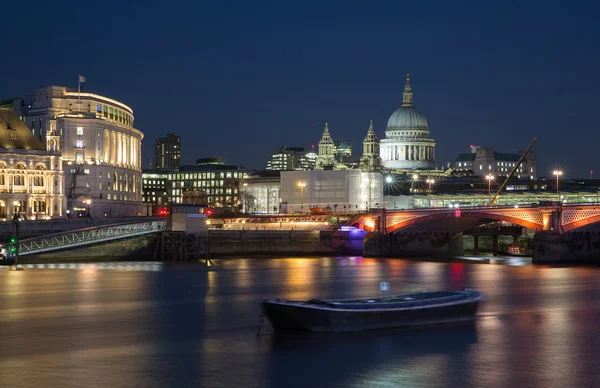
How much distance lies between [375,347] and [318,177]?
488ft

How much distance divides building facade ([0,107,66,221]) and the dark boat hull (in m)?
98.8

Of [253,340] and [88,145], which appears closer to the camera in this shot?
[253,340]

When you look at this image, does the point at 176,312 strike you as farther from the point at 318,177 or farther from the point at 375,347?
the point at 318,177

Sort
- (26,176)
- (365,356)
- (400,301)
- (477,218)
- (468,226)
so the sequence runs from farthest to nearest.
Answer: (26,176) → (468,226) → (477,218) → (400,301) → (365,356)

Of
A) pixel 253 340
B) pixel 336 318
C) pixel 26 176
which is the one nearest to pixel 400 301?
pixel 336 318

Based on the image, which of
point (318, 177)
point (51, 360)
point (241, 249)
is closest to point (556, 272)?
point (241, 249)

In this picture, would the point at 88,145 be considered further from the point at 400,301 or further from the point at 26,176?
the point at 400,301

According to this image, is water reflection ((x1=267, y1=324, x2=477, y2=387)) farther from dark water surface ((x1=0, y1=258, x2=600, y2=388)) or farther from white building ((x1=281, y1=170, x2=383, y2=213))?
white building ((x1=281, y1=170, x2=383, y2=213))

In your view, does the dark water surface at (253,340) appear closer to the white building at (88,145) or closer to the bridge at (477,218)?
the bridge at (477,218)

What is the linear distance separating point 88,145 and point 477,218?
287ft

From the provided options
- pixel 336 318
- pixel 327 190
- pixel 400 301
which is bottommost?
pixel 336 318

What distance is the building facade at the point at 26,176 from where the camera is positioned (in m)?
139

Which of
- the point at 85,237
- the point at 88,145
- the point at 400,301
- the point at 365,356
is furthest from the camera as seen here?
the point at 88,145

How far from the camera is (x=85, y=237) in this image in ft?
321
